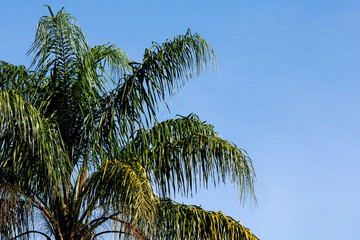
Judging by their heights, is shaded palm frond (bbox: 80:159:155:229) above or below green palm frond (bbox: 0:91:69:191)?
below

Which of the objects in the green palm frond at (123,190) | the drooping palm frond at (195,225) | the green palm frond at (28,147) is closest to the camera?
the green palm frond at (123,190)

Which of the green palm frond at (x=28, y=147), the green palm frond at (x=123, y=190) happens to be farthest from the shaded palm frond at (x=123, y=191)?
the green palm frond at (x=28, y=147)

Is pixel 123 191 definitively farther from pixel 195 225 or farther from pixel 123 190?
pixel 195 225

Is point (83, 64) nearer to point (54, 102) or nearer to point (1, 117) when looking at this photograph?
point (54, 102)

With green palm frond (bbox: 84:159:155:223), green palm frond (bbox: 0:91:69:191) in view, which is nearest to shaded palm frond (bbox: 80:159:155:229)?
green palm frond (bbox: 84:159:155:223)

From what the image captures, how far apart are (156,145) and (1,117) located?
2.15 m

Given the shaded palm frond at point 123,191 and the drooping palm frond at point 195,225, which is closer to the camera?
the shaded palm frond at point 123,191

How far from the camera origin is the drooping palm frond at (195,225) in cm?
737

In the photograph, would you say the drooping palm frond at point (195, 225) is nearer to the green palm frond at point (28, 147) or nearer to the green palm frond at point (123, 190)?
the green palm frond at point (123, 190)

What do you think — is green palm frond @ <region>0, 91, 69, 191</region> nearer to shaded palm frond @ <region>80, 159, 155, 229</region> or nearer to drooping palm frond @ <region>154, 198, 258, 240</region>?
shaded palm frond @ <region>80, 159, 155, 229</region>

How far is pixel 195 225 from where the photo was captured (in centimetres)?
747

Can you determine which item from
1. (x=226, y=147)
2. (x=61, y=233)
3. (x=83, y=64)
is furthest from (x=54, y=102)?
(x=226, y=147)

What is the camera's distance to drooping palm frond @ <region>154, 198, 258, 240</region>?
7.37 metres

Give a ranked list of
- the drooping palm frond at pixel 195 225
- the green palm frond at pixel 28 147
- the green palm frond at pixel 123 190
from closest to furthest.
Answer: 1. the green palm frond at pixel 123 190
2. the green palm frond at pixel 28 147
3. the drooping palm frond at pixel 195 225
